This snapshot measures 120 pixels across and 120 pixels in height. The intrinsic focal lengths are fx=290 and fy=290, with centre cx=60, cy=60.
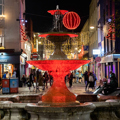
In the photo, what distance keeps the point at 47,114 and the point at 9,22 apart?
2598 cm

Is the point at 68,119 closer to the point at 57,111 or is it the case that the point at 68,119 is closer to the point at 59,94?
the point at 57,111

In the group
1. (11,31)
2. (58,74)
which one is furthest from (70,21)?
(11,31)

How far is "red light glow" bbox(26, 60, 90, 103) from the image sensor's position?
34.8ft

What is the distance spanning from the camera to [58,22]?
11.9 meters

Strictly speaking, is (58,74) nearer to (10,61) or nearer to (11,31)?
(10,61)

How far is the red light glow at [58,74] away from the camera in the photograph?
34.8 feet

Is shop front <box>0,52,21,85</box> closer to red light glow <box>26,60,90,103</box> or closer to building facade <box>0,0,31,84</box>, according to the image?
building facade <box>0,0,31,84</box>

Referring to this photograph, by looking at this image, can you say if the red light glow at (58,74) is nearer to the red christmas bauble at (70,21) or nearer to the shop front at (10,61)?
the red christmas bauble at (70,21)

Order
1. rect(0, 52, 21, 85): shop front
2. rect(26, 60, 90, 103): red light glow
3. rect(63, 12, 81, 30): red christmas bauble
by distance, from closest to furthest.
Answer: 1. rect(26, 60, 90, 103): red light glow
2. rect(63, 12, 81, 30): red christmas bauble
3. rect(0, 52, 21, 85): shop front

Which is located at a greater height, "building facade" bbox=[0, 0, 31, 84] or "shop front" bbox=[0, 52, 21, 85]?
"building facade" bbox=[0, 0, 31, 84]

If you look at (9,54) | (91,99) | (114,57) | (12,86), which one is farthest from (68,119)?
(9,54)

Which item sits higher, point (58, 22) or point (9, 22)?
point (9, 22)

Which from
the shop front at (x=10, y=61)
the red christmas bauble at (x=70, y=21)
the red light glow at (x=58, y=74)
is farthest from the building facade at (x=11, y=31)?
the red light glow at (x=58, y=74)

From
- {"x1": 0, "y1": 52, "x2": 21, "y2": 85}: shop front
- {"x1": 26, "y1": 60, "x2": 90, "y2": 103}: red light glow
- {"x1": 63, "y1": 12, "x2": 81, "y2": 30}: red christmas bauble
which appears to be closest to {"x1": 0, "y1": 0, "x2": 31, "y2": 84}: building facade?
{"x1": 0, "y1": 52, "x2": 21, "y2": 85}: shop front
